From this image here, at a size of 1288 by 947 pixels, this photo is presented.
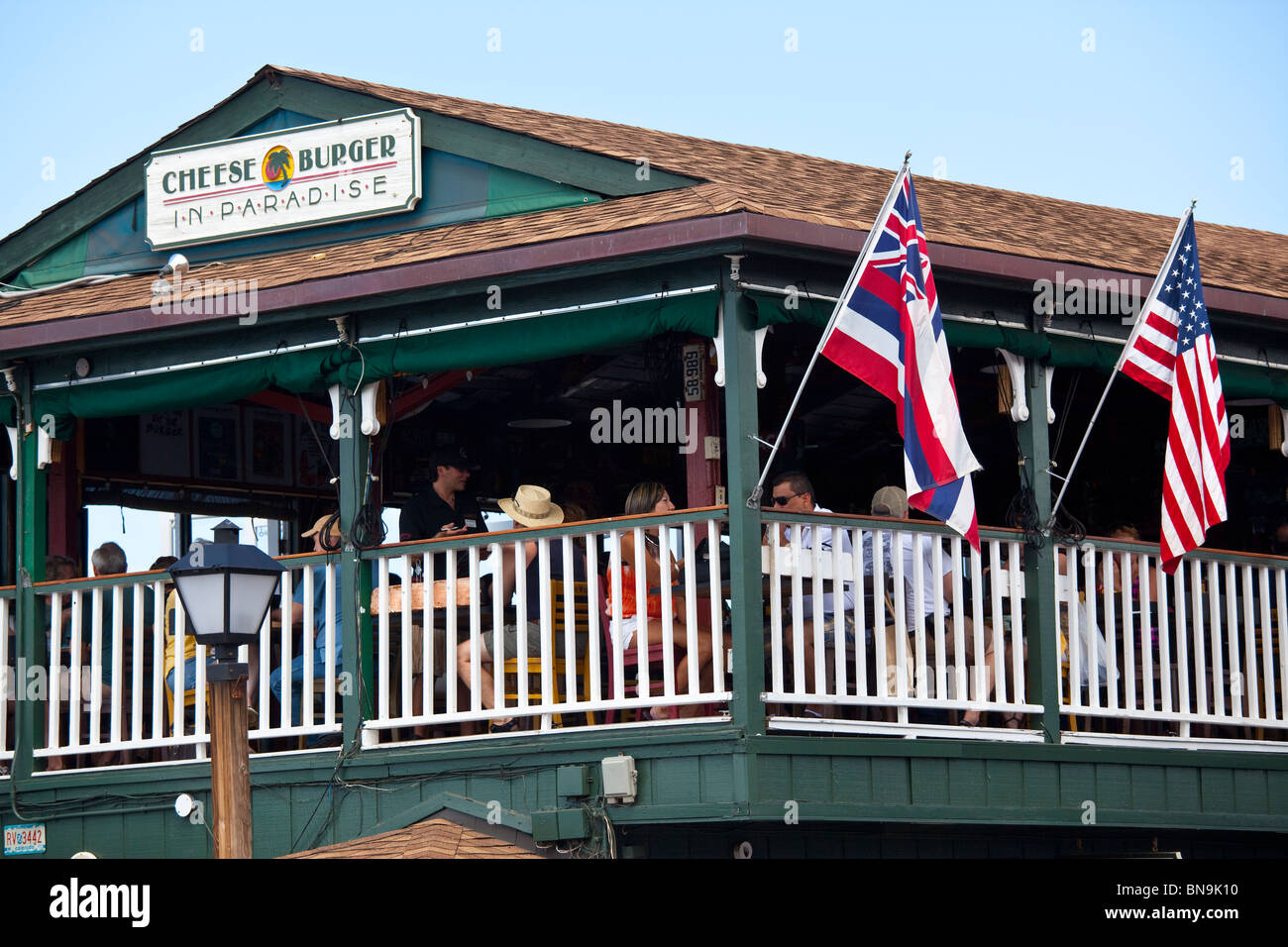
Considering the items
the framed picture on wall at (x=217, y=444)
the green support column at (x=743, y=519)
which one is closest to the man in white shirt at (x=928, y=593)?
the green support column at (x=743, y=519)

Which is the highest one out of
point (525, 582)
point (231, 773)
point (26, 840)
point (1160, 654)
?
point (525, 582)

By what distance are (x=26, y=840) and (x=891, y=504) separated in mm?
5455

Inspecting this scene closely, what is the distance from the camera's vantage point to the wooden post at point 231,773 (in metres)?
8.38

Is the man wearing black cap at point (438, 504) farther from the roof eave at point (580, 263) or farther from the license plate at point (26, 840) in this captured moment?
the license plate at point (26, 840)

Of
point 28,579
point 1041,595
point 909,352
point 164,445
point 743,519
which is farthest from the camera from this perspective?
point 164,445

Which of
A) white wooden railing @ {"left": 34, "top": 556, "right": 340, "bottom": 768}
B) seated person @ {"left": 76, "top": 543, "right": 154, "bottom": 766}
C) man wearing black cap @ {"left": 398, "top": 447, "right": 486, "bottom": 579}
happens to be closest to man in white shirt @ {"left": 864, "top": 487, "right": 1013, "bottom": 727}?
man wearing black cap @ {"left": 398, "top": 447, "right": 486, "bottom": 579}

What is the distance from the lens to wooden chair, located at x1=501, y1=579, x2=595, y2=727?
31.4ft

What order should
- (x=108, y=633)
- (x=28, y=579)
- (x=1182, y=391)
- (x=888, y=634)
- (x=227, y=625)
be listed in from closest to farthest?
(x=227, y=625) → (x=888, y=634) → (x=1182, y=391) → (x=28, y=579) → (x=108, y=633)

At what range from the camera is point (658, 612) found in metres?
9.59

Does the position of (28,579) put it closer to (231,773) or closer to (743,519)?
(231,773)

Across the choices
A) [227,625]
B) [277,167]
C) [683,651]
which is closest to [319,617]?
[683,651]

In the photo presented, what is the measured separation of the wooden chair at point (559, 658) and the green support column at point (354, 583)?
0.80m

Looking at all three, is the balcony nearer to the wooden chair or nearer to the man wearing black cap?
the wooden chair

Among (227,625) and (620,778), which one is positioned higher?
(227,625)
